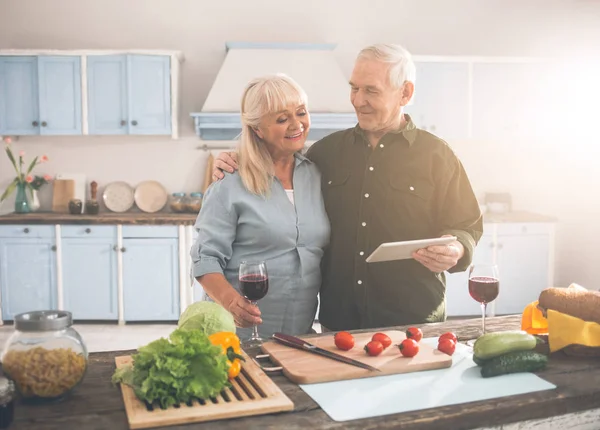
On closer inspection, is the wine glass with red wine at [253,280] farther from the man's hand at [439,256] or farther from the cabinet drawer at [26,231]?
the cabinet drawer at [26,231]

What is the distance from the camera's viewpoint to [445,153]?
2.43 metres

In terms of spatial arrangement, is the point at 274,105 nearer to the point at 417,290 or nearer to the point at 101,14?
the point at 417,290

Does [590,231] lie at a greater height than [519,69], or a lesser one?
lesser

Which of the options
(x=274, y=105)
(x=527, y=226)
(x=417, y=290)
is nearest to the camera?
(x=274, y=105)

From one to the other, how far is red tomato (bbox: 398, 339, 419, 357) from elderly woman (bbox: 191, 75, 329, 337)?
642 mm

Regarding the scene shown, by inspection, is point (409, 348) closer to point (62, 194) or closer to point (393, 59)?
point (393, 59)

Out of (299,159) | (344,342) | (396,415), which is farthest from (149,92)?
(396,415)

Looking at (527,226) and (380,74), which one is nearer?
(380,74)

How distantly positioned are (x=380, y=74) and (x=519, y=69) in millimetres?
4026

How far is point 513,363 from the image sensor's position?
160 centimetres

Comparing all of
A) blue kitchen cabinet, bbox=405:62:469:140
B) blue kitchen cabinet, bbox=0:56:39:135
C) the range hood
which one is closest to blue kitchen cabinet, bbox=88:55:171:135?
the range hood

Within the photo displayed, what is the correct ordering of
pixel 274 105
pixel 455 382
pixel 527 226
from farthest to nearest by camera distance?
pixel 527 226
pixel 274 105
pixel 455 382

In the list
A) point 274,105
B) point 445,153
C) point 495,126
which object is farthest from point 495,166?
point 274,105

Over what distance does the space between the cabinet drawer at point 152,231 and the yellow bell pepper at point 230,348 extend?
3796mm
